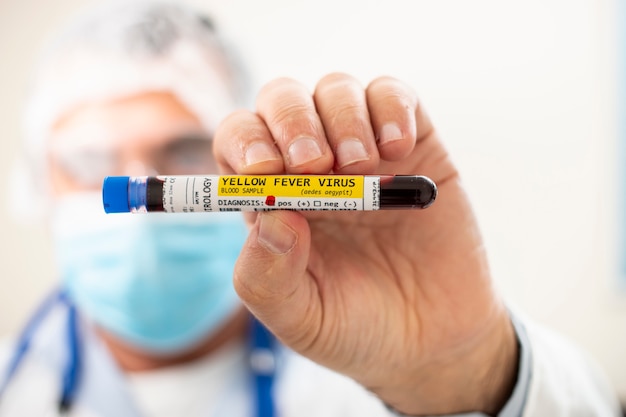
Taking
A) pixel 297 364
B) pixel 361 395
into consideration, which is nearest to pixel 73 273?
pixel 297 364

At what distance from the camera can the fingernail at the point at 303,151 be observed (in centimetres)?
63

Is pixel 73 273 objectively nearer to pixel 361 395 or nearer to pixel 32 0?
pixel 361 395

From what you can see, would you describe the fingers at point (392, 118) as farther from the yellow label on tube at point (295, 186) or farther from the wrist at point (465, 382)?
the wrist at point (465, 382)

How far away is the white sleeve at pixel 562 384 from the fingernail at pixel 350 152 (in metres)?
0.47

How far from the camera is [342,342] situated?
78 centimetres

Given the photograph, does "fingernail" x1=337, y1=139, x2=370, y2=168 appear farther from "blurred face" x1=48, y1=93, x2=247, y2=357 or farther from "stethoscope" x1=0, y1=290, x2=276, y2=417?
"stethoscope" x1=0, y1=290, x2=276, y2=417

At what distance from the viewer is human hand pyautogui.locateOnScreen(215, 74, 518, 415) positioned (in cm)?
67

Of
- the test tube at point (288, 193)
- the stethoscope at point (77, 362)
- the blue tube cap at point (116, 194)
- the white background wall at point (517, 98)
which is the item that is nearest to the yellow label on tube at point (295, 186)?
the test tube at point (288, 193)

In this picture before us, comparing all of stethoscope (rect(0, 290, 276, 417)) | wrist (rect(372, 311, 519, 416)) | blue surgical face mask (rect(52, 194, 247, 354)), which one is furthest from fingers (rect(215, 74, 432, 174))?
stethoscope (rect(0, 290, 276, 417))

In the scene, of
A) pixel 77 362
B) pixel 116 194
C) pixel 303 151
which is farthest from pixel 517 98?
pixel 77 362

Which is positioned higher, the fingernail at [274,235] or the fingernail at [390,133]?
the fingernail at [390,133]

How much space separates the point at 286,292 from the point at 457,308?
316 mm

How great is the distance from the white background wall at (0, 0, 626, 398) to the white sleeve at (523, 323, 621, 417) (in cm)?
87

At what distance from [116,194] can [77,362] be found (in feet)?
3.07
